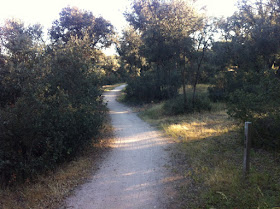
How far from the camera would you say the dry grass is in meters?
4.88

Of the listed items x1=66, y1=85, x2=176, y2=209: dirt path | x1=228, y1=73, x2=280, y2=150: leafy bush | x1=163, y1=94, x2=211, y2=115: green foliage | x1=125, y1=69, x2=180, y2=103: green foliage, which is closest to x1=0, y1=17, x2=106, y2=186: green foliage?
x1=66, y1=85, x2=176, y2=209: dirt path

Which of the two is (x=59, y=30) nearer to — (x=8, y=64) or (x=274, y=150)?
(x=8, y=64)

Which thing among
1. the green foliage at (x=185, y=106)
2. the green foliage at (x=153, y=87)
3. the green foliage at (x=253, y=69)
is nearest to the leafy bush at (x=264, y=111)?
the green foliage at (x=253, y=69)

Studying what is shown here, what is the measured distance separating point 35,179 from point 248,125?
4.95m

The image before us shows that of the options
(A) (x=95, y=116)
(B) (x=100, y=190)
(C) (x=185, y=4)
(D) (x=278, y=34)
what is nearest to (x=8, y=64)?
(A) (x=95, y=116)

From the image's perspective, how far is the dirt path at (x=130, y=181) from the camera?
4.68m

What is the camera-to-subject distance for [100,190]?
529 centimetres

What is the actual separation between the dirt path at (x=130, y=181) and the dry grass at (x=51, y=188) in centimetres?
27

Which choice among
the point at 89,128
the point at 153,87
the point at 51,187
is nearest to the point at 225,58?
the point at 153,87

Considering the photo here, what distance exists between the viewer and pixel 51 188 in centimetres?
540

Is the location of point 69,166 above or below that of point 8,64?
below

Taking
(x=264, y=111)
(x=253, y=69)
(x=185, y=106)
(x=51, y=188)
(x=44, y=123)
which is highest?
(x=253, y=69)

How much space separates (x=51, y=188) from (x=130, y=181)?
1658 mm

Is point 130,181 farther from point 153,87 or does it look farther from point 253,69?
point 153,87
